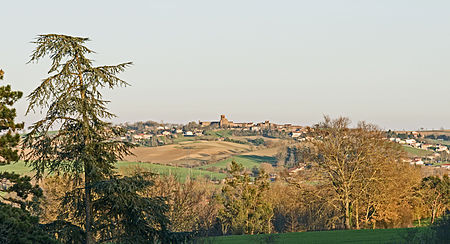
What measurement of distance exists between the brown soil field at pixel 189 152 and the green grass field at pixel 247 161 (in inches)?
196

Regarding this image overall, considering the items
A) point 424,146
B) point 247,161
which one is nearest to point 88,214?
point 247,161

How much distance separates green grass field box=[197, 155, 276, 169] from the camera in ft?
470

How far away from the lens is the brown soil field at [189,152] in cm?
14000

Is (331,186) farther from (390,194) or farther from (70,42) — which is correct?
(70,42)

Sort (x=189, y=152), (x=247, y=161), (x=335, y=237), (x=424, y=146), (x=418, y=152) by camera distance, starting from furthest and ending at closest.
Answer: (x=424, y=146) < (x=418, y=152) < (x=189, y=152) < (x=247, y=161) < (x=335, y=237)

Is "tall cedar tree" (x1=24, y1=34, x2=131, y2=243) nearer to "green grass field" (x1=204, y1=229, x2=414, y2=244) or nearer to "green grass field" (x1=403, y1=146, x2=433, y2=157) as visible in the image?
"green grass field" (x1=204, y1=229, x2=414, y2=244)

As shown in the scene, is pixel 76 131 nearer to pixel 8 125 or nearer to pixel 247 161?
pixel 8 125

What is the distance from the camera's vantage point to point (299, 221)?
207ft

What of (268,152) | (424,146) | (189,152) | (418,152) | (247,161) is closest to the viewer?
(247,161)

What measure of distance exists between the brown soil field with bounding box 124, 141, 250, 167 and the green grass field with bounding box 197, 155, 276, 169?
4984 millimetres

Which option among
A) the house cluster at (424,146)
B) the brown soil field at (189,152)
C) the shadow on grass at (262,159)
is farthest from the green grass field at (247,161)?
the house cluster at (424,146)

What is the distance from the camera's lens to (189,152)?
15925 centimetres

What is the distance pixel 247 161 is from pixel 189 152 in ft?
58.6

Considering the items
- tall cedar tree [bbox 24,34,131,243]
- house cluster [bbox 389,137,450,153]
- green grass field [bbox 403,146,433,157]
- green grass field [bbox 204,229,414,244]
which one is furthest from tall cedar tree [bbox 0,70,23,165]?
house cluster [bbox 389,137,450,153]
